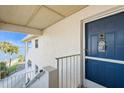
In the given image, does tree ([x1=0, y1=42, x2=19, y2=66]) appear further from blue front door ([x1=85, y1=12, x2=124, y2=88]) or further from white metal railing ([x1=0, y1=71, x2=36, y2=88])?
blue front door ([x1=85, y1=12, x2=124, y2=88])

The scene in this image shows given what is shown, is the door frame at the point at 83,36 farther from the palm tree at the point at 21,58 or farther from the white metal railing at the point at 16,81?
the palm tree at the point at 21,58

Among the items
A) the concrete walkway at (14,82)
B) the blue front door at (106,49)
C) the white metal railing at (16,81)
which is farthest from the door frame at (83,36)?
the white metal railing at (16,81)

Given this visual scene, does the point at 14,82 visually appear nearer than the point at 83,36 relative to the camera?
No

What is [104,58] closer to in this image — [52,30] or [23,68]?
[52,30]

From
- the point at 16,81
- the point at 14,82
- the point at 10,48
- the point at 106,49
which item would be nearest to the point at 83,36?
the point at 106,49

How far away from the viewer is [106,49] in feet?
6.53

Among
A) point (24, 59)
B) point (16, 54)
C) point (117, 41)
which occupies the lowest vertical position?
point (24, 59)

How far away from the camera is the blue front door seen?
1.76 metres

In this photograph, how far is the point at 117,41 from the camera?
1790 mm

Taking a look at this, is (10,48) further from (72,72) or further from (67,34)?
(72,72)

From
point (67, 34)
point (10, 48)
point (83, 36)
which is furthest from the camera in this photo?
point (10, 48)

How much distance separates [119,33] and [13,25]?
3.45 meters

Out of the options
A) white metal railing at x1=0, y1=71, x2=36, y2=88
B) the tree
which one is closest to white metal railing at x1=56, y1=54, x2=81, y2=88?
white metal railing at x1=0, y1=71, x2=36, y2=88
